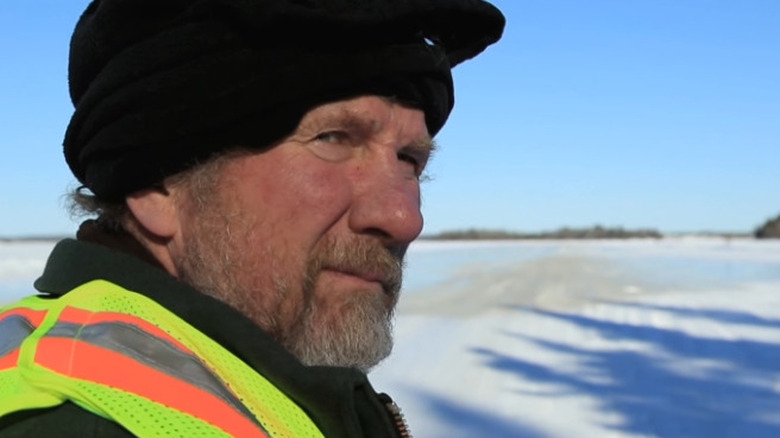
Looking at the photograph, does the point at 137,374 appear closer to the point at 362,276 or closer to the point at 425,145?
the point at 362,276

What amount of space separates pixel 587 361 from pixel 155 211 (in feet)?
19.5

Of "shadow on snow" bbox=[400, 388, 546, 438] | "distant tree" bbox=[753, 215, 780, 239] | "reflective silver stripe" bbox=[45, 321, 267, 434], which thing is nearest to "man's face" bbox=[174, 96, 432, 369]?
"reflective silver stripe" bbox=[45, 321, 267, 434]

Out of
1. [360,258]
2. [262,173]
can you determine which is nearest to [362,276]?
[360,258]

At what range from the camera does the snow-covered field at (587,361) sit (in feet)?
17.1

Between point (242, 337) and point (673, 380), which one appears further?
point (673, 380)

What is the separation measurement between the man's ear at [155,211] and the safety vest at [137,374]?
12.6 inches

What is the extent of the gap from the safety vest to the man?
8 centimetres

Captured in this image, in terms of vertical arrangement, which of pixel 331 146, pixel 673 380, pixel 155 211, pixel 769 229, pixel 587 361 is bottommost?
pixel 155 211

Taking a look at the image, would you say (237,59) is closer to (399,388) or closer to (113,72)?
(113,72)

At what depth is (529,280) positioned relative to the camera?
1502cm

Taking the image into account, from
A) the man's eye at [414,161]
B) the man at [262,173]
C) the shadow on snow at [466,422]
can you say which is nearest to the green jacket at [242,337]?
the man at [262,173]

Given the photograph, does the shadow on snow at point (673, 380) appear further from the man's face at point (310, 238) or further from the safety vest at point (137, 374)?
the safety vest at point (137, 374)

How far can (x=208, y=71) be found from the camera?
143 cm

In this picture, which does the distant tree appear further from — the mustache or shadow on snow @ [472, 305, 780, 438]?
the mustache
